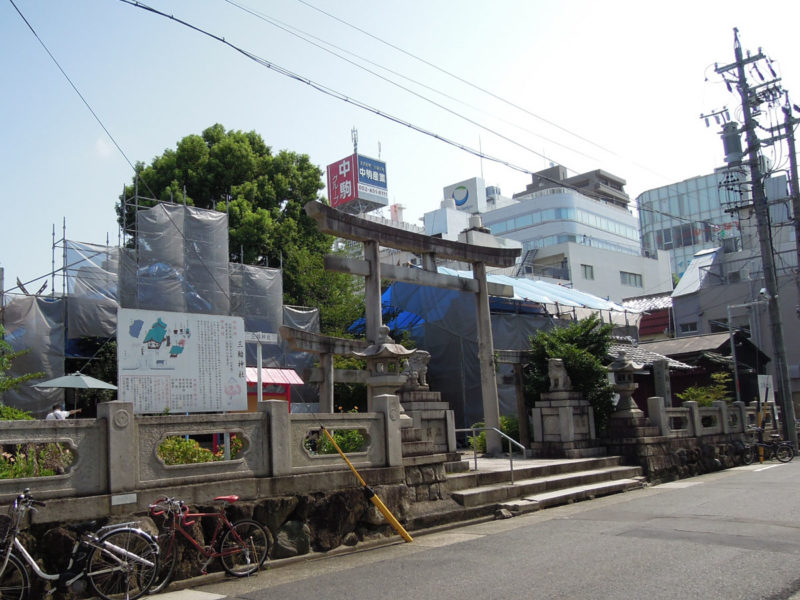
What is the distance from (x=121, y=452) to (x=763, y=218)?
23.4 meters

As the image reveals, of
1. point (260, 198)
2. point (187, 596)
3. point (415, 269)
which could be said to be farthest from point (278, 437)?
point (260, 198)

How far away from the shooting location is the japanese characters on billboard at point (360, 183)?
1907 inches

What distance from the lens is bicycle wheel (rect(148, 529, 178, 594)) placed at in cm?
783

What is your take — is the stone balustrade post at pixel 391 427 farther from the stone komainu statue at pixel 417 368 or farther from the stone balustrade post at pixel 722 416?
the stone balustrade post at pixel 722 416

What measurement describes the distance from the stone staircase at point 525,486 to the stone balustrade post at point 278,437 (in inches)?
106

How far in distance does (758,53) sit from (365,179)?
93.3 feet

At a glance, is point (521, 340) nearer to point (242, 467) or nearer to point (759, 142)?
point (759, 142)

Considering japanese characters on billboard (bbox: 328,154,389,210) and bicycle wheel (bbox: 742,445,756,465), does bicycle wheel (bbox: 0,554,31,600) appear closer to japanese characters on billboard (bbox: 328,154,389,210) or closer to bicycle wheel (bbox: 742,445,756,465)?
bicycle wheel (bbox: 742,445,756,465)

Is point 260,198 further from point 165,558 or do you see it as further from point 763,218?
point 165,558

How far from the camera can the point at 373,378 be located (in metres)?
13.6

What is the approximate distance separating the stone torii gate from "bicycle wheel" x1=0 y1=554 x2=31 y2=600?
26.5ft

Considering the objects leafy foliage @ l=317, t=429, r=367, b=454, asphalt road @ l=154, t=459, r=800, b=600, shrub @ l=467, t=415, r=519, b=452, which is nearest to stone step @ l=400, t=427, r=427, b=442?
leafy foliage @ l=317, t=429, r=367, b=454

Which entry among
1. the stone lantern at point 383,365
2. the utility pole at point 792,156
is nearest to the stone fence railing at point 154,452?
the stone lantern at point 383,365

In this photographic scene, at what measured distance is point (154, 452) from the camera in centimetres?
855
